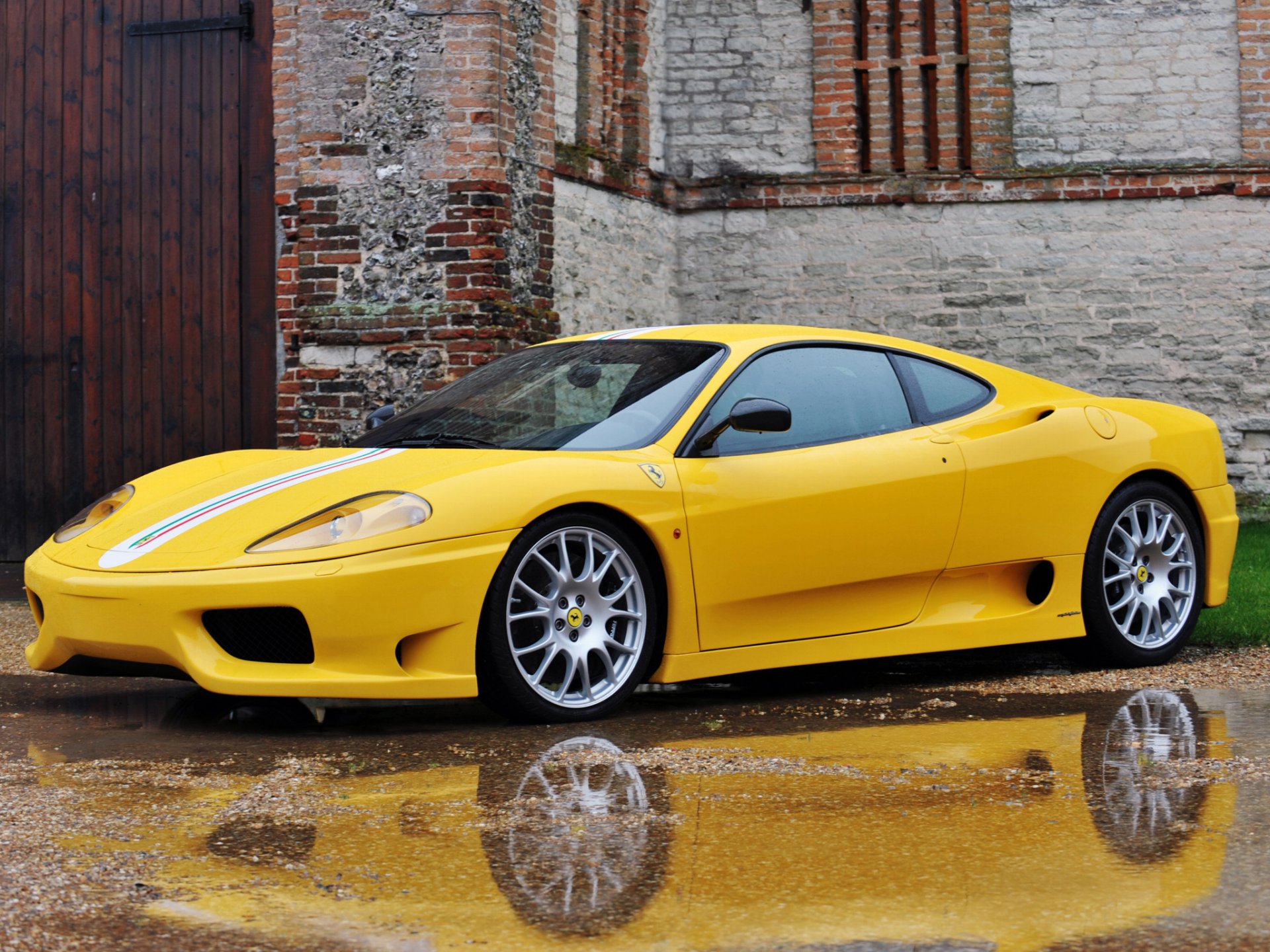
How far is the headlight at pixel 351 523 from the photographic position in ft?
16.4

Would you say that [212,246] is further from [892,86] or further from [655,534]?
[655,534]

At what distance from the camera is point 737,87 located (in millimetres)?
15016

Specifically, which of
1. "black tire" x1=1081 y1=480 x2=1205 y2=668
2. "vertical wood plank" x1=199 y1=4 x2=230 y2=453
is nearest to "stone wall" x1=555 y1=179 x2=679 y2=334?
"vertical wood plank" x1=199 y1=4 x2=230 y2=453

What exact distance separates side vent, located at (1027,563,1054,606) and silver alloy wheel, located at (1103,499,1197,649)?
25cm

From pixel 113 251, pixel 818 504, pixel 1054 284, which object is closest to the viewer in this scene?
pixel 818 504

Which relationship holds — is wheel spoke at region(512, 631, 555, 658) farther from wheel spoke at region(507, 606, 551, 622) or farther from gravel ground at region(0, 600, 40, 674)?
gravel ground at region(0, 600, 40, 674)

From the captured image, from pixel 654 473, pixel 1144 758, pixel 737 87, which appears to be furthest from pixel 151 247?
pixel 1144 758

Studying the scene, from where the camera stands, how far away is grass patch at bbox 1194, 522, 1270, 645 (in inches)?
282

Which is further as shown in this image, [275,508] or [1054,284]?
[1054,284]

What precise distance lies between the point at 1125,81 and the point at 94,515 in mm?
11016

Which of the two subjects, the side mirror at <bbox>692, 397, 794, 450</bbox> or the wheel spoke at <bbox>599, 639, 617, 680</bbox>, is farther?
the side mirror at <bbox>692, 397, 794, 450</bbox>

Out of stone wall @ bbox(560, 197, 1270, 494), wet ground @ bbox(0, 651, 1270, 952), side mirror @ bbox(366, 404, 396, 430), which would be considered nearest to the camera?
wet ground @ bbox(0, 651, 1270, 952)

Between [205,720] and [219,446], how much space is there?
641 centimetres

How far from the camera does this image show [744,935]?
2881 mm
